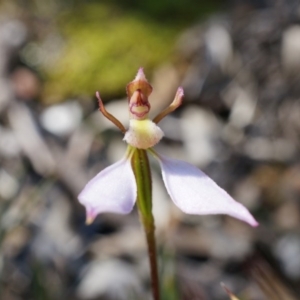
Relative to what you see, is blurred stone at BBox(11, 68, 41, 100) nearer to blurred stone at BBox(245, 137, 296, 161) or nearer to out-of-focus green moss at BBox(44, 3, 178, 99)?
out-of-focus green moss at BBox(44, 3, 178, 99)

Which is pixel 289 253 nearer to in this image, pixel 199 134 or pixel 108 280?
pixel 108 280

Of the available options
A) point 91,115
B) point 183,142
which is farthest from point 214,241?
point 91,115

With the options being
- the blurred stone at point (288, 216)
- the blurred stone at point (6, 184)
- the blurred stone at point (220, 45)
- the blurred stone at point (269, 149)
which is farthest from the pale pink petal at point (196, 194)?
the blurred stone at point (220, 45)

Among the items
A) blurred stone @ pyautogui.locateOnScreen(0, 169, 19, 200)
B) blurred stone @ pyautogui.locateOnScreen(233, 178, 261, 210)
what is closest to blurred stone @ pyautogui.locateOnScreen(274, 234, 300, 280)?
blurred stone @ pyautogui.locateOnScreen(233, 178, 261, 210)

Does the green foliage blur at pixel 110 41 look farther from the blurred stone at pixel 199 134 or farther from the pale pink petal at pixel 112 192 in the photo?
the pale pink petal at pixel 112 192

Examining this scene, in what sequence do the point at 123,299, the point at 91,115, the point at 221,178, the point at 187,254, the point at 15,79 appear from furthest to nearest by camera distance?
the point at 15,79 → the point at 91,115 → the point at 221,178 → the point at 187,254 → the point at 123,299

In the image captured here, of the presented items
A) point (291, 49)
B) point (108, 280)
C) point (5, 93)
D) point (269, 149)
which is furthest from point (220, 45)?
point (108, 280)

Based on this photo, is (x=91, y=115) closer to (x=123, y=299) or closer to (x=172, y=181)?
(x=123, y=299)
